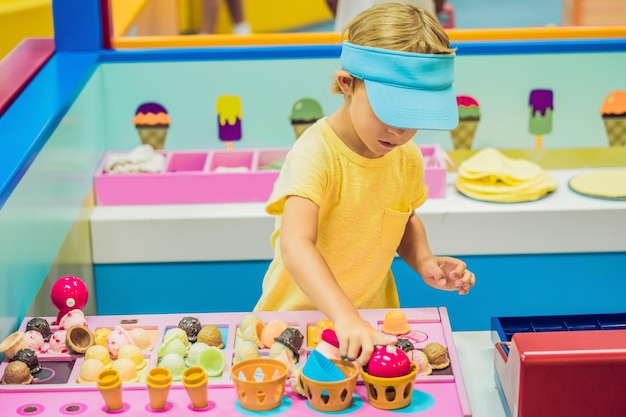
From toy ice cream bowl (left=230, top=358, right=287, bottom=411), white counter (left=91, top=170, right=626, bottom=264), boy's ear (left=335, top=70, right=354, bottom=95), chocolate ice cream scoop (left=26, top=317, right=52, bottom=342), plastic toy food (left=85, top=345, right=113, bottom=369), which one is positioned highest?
boy's ear (left=335, top=70, right=354, bottom=95)

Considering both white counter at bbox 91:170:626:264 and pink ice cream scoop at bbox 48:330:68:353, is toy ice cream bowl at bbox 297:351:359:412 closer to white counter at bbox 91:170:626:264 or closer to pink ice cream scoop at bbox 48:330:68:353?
pink ice cream scoop at bbox 48:330:68:353

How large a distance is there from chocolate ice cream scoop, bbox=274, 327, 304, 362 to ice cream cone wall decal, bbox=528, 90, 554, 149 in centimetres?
134

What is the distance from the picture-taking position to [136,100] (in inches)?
105

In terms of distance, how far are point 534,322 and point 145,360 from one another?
0.63 meters

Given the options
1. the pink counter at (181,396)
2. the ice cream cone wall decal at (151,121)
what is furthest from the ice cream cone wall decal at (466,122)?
the pink counter at (181,396)

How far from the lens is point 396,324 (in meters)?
1.60

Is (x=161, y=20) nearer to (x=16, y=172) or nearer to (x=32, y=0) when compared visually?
(x=32, y=0)

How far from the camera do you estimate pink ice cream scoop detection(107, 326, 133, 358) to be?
5.08 ft

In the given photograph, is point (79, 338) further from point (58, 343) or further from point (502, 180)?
point (502, 180)

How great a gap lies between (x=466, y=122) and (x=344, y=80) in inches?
43.2

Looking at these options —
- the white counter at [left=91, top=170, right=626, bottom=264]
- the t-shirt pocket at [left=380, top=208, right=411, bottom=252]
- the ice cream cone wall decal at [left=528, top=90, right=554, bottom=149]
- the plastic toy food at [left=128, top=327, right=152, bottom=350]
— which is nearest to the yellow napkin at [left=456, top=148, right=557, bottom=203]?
the white counter at [left=91, top=170, right=626, bottom=264]

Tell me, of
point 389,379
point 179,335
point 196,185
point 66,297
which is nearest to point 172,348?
point 179,335

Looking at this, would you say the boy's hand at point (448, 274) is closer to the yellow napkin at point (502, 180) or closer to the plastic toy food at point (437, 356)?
the plastic toy food at point (437, 356)

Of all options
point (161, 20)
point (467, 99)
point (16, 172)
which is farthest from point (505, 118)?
point (161, 20)
